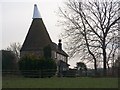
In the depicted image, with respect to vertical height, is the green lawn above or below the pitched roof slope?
below

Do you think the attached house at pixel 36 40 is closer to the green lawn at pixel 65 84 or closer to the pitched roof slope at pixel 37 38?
the pitched roof slope at pixel 37 38

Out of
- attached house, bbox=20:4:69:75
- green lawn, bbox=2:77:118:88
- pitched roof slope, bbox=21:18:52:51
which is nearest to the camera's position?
green lawn, bbox=2:77:118:88

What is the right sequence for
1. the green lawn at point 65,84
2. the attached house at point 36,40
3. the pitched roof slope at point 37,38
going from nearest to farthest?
the green lawn at point 65,84
the attached house at point 36,40
the pitched roof slope at point 37,38

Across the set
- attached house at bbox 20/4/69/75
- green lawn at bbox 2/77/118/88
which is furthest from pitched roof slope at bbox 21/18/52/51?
green lawn at bbox 2/77/118/88

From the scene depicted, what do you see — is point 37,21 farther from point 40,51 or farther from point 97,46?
point 97,46

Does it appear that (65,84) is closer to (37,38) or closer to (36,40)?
(37,38)

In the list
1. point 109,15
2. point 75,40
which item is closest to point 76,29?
Result: point 75,40

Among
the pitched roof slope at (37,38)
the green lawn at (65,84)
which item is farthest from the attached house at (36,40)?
the green lawn at (65,84)

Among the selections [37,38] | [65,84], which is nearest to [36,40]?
[37,38]

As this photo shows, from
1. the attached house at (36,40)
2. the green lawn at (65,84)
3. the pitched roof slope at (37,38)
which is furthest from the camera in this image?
the pitched roof slope at (37,38)

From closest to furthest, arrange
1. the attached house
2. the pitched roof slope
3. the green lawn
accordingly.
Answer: the green lawn → the attached house → the pitched roof slope

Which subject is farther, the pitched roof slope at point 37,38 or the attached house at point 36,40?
the pitched roof slope at point 37,38

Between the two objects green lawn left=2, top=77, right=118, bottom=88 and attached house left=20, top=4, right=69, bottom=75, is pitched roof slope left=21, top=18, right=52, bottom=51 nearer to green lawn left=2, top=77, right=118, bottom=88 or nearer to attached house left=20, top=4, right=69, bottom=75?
attached house left=20, top=4, right=69, bottom=75

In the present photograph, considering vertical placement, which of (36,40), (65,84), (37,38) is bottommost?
(65,84)
